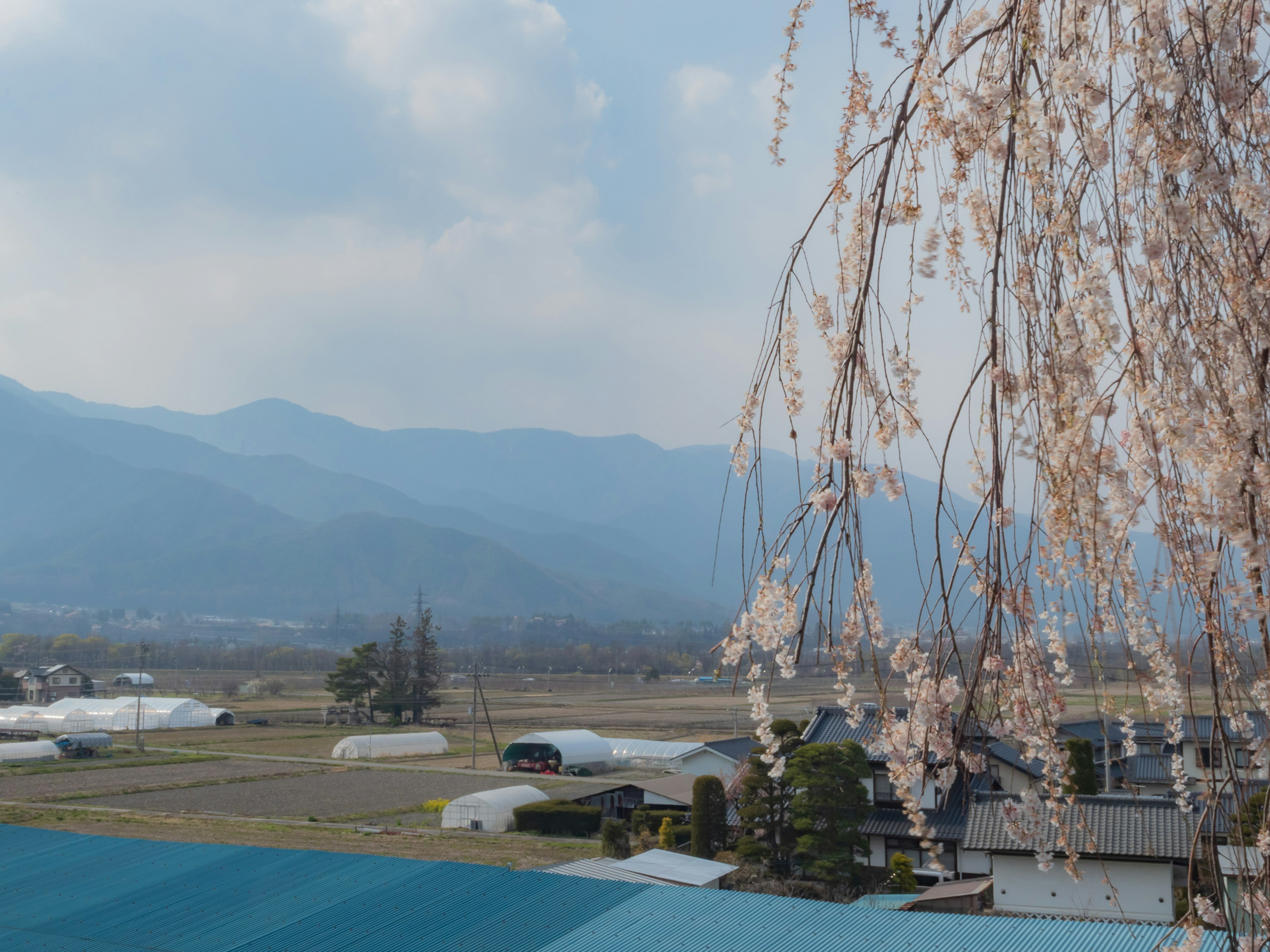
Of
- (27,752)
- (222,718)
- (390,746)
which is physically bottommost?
(222,718)

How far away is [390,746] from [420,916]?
31234 mm

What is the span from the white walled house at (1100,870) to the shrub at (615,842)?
24.9ft

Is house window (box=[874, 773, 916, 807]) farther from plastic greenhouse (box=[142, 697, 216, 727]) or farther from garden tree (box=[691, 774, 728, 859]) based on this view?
plastic greenhouse (box=[142, 697, 216, 727])

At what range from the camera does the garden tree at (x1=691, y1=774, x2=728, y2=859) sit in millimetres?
18203

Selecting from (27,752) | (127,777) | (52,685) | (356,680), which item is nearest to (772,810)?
(127,777)

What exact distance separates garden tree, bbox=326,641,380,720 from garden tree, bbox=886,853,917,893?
40.9 metres

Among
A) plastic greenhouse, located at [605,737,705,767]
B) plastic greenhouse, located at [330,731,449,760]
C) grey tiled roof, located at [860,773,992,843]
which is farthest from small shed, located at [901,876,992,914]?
plastic greenhouse, located at [330,731,449,760]

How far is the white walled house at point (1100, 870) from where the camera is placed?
510 inches

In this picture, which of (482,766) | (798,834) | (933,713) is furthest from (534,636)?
(933,713)

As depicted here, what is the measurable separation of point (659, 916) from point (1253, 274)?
9.74m

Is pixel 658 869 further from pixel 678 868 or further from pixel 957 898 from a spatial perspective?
pixel 957 898

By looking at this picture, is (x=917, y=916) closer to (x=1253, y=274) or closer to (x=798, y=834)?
(x=798, y=834)

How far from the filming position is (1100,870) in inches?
495

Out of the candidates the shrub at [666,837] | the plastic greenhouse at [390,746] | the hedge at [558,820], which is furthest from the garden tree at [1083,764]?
the plastic greenhouse at [390,746]
